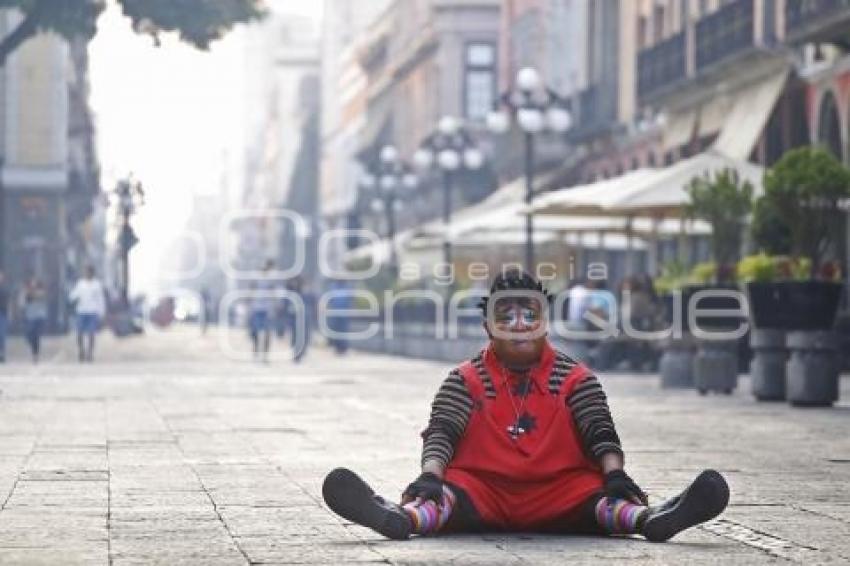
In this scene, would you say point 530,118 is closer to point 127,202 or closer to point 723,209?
point 723,209

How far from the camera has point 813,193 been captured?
786 inches

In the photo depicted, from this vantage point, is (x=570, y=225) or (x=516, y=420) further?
(x=570, y=225)

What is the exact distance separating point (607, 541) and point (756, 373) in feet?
40.4

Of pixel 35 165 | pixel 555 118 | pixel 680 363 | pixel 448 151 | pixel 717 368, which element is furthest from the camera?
pixel 35 165

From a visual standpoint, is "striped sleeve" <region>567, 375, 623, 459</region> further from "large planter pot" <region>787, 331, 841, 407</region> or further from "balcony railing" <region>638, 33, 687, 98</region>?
"balcony railing" <region>638, 33, 687, 98</region>

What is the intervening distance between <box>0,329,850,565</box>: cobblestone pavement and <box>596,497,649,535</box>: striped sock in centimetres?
7

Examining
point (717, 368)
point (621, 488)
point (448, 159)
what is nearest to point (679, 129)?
point (448, 159)

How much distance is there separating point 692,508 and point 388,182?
143 ft

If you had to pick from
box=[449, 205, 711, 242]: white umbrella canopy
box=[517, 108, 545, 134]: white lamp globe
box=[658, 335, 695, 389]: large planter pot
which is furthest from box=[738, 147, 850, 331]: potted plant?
box=[517, 108, 545, 134]: white lamp globe

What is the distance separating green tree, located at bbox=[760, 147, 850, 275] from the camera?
19.9 metres

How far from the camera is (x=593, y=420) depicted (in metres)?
8.97

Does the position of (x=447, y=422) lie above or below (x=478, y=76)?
below

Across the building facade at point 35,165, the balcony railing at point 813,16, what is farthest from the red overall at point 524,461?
the building facade at point 35,165

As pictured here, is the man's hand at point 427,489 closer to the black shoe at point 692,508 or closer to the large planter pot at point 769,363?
the black shoe at point 692,508
